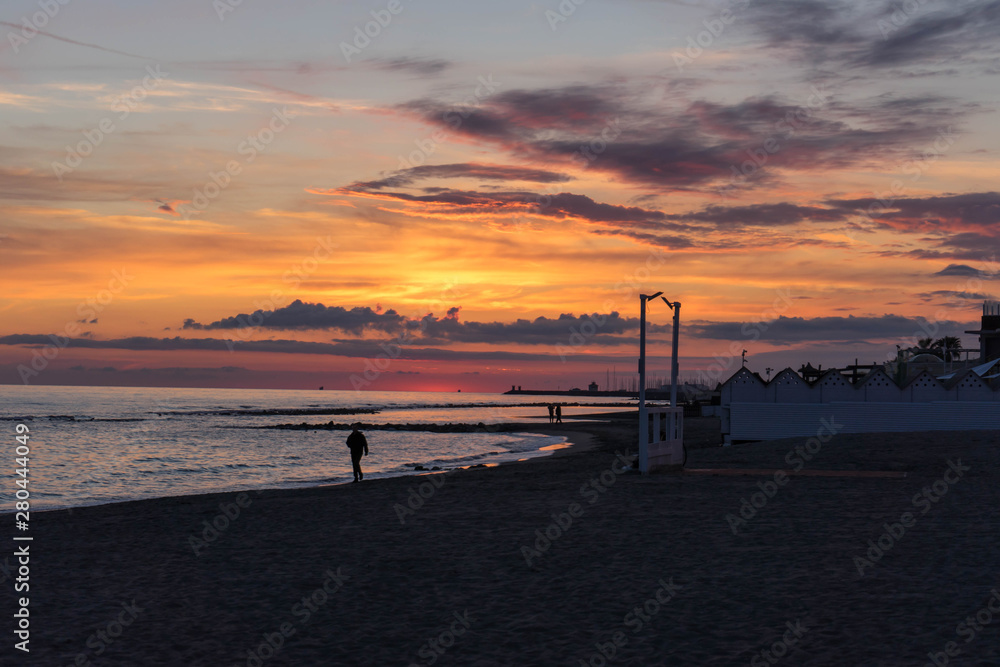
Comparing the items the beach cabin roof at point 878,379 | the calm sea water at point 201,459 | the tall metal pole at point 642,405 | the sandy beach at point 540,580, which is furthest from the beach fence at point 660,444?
the beach cabin roof at point 878,379

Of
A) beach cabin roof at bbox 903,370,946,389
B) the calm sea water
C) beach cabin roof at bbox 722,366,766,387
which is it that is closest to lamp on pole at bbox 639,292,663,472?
the calm sea water

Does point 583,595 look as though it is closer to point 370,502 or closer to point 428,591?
point 428,591

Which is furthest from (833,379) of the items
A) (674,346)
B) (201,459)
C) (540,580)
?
(201,459)

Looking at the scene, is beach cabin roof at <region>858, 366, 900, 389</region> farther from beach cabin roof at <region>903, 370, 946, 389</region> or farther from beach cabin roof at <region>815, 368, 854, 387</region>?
beach cabin roof at <region>815, 368, 854, 387</region>

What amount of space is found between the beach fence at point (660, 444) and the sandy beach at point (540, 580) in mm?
3249

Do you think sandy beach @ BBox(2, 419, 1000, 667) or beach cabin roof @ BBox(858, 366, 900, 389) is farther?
beach cabin roof @ BBox(858, 366, 900, 389)

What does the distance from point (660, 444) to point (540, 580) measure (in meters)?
13.5

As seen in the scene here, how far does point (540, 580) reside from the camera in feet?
36.1

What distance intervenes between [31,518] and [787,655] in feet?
57.7

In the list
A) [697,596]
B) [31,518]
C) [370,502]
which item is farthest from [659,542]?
[31,518]

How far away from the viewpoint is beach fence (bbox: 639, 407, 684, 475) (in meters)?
23.0

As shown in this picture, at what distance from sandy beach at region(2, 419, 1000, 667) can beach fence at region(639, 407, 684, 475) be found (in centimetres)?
325

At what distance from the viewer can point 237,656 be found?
27.2 ft

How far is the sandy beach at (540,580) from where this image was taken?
8281mm
